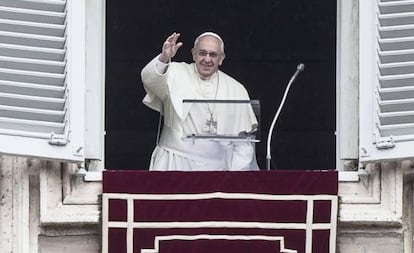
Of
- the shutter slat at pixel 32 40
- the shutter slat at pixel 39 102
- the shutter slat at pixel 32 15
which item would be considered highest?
the shutter slat at pixel 32 15

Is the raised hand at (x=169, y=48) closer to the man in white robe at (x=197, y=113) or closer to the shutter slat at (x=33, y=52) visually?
the man in white robe at (x=197, y=113)

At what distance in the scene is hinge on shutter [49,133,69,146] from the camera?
10.5 metres

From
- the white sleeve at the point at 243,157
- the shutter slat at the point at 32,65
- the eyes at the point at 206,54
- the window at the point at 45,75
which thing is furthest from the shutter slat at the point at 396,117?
the shutter slat at the point at 32,65

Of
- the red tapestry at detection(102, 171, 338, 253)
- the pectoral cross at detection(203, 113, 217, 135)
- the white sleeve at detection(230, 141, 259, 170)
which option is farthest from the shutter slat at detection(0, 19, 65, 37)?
the white sleeve at detection(230, 141, 259, 170)

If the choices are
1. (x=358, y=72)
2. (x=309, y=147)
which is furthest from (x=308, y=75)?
(x=358, y=72)

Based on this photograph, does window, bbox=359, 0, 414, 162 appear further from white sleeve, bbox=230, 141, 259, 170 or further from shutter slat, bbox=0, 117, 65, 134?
shutter slat, bbox=0, 117, 65, 134

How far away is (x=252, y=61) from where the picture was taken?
1323 cm

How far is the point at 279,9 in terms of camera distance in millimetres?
13125

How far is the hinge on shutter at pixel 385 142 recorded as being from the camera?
10461 mm

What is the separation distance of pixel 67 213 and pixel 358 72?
138cm

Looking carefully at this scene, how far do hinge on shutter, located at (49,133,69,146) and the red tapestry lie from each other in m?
0.23

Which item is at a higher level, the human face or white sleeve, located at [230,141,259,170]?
the human face

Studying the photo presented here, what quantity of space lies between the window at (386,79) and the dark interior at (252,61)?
2.16 metres

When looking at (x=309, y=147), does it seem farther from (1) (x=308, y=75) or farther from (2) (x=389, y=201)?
(2) (x=389, y=201)
